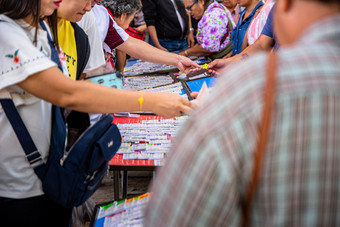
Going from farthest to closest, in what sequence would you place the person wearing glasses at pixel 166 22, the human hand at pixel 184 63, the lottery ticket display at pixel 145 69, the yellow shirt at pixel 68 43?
the person wearing glasses at pixel 166 22, the lottery ticket display at pixel 145 69, the human hand at pixel 184 63, the yellow shirt at pixel 68 43

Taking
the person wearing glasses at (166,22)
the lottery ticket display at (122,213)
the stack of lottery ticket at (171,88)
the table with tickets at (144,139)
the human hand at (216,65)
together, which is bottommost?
the lottery ticket display at (122,213)

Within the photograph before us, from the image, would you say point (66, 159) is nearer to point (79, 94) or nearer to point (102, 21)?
point (79, 94)

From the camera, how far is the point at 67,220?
176 cm

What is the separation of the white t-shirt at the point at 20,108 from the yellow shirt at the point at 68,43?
12.7 inches

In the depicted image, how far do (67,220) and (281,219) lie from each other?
131 centimetres

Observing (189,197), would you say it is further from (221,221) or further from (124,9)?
(124,9)

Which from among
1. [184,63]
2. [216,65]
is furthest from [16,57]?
[216,65]

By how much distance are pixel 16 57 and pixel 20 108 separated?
0.23m

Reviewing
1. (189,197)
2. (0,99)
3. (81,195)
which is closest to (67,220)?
(81,195)

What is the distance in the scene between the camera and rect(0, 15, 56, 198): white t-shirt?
53.6 inches

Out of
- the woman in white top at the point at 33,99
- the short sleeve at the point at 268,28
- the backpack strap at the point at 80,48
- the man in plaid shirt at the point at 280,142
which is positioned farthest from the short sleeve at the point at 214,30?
the man in plaid shirt at the point at 280,142

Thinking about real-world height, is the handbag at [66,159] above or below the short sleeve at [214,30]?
below

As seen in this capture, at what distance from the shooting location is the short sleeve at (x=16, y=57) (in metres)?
1.34

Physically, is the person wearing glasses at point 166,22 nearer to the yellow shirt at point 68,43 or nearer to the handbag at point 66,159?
the yellow shirt at point 68,43
